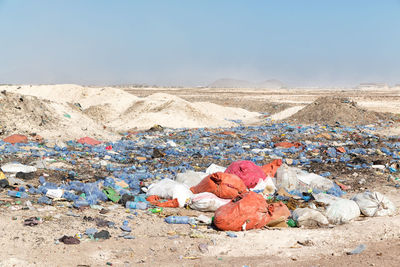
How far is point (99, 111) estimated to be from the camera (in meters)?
20.8

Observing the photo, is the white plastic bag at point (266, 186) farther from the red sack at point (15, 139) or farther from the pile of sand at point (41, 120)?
the pile of sand at point (41, 120)

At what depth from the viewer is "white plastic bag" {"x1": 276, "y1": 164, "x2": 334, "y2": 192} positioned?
258 inches

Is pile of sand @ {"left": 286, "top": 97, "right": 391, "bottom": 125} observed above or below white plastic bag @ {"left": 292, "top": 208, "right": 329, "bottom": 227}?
above

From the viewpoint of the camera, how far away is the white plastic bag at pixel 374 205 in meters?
5.50

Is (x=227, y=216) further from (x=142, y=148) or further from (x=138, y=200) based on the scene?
(x=142, y=148)

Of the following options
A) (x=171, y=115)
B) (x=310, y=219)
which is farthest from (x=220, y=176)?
(x=171, y=115)

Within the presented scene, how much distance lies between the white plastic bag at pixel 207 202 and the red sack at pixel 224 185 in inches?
3.8

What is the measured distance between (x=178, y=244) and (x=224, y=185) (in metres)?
1.47

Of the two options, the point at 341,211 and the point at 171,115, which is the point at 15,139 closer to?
the point at 171,115

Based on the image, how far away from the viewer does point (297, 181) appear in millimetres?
6621

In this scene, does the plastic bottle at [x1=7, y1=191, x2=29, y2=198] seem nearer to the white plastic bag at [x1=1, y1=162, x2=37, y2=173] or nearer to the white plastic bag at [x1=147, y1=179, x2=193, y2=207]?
the white plastic bag at [x1=1, y1=162, x2=37, y2=173]

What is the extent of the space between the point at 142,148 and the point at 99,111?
11031 millimetres

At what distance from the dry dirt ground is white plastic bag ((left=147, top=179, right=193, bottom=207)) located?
0.64 metres

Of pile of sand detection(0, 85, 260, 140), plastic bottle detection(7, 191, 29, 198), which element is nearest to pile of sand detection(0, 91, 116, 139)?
pile of sand detection(0, 85, 260, 140)
